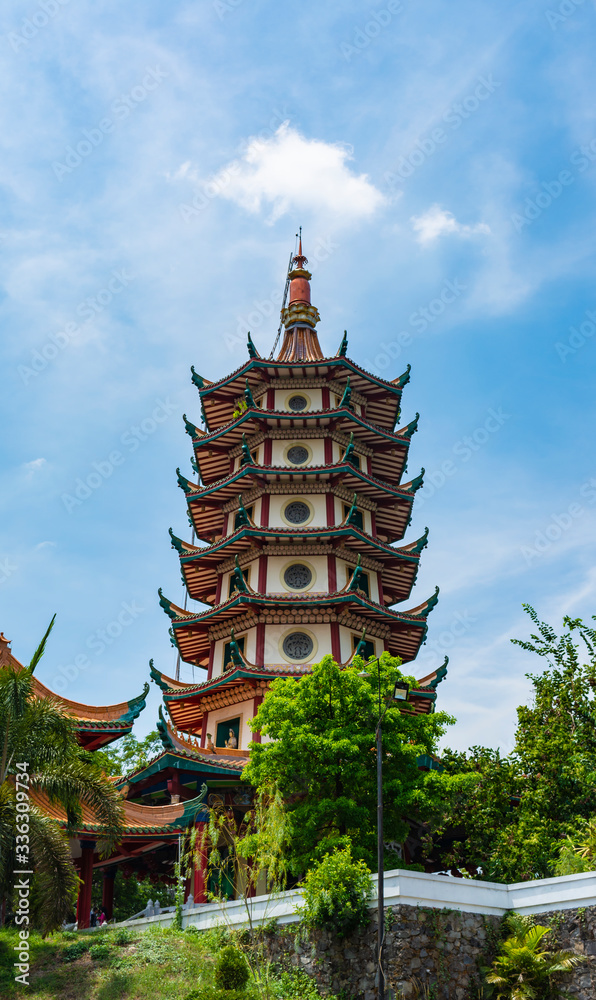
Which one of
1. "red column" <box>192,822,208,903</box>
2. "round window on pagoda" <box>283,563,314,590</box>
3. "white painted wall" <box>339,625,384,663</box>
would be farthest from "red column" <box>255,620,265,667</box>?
"red column" <box>192,822,208,903</box>

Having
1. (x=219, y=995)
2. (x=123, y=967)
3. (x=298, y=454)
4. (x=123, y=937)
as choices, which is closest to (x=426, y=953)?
(x=219, y=995)

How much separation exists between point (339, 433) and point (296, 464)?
2.09 m

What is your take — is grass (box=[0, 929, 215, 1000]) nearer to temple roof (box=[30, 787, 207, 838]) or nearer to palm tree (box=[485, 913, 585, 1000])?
temple roof (box=[30, 787, 207, 838])

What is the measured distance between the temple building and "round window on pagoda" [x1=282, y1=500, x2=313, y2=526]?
78mm

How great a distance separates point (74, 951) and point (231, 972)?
4144 millimetres

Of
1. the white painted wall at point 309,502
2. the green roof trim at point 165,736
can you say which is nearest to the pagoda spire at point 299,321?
the white painted wall at point 309,502

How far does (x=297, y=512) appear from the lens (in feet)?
103

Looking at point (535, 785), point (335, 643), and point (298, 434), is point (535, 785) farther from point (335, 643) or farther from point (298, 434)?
point (298, 434)

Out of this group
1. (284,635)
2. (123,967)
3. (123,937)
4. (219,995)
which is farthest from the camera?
(284,635)

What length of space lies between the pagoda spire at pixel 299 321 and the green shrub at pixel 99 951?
22820mm

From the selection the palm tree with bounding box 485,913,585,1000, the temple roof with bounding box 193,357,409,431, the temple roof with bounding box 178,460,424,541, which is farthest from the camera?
the temple roof with bounding box 193,357,409,431

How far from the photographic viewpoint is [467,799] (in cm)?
2373

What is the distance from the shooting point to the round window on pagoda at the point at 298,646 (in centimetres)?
2784

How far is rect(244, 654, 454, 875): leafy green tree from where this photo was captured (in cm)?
1869
